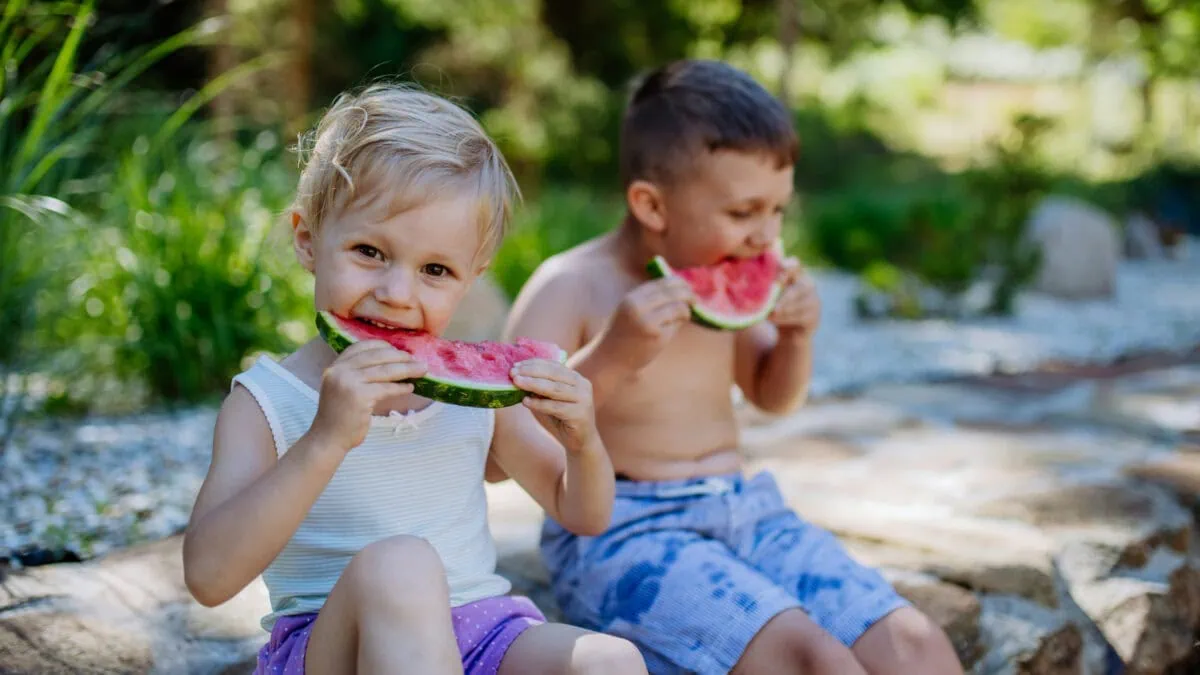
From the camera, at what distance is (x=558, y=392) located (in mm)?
2018

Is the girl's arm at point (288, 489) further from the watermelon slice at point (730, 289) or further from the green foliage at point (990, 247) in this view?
the green foliage at point (990, 247)

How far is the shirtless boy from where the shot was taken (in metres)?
2.45

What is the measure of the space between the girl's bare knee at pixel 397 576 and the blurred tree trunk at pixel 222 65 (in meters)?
6.20

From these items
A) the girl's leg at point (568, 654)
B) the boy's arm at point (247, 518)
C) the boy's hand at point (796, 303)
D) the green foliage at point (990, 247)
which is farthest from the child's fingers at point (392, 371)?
the green foliage at point (990, 247)

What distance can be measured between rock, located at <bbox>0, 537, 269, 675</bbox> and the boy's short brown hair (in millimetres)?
1467

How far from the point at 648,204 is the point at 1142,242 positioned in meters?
12.1

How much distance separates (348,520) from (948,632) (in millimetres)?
1561

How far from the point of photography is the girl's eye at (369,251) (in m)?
2.03

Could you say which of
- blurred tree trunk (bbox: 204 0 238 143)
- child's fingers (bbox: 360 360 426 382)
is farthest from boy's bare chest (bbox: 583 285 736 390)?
blurred tree trunk (bbox: 204 0 238 143)

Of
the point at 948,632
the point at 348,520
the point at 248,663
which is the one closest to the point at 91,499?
the point at 248,663

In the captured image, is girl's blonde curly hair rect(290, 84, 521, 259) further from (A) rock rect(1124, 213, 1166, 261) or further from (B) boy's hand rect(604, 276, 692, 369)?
(A) rock rect(1124, 213, 1166, 261)

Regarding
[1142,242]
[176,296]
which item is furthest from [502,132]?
[176,296]

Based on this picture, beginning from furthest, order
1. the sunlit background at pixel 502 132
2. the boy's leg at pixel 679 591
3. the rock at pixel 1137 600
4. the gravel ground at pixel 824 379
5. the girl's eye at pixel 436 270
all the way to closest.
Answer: the sunlit background at pixel 502 132 < the gravel ground at pixel 824 379 < the rock at pixel 1137 600 < the boy's leg at pixel 679 591 < the girl's eye at pixel 436 270

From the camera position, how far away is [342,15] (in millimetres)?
14906
